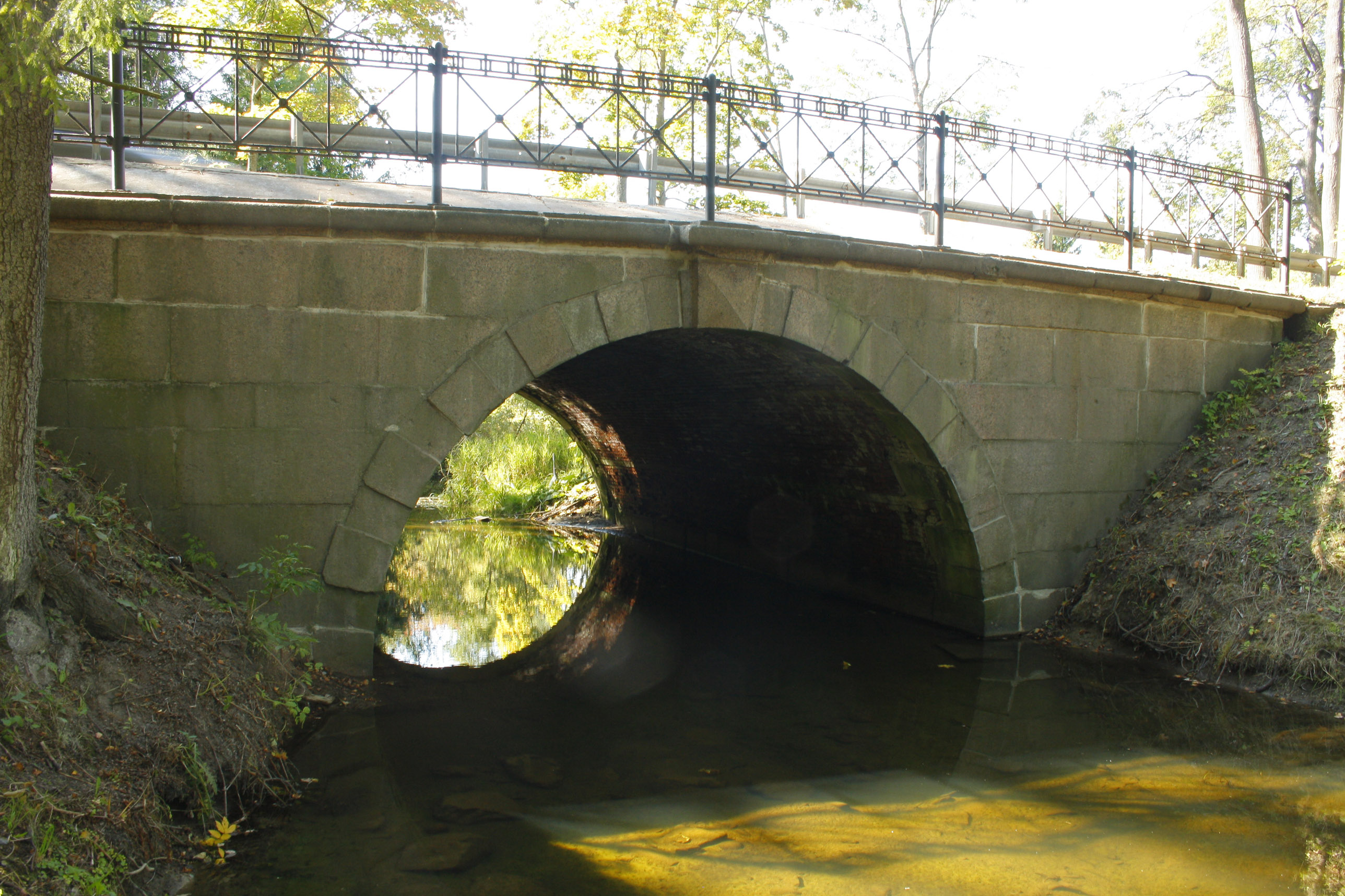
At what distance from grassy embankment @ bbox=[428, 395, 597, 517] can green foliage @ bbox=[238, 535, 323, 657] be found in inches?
391

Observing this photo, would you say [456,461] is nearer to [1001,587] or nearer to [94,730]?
[1001,587]

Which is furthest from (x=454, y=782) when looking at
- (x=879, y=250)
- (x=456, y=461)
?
(x=456, y=461)

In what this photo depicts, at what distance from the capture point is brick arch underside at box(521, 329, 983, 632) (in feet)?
21.2

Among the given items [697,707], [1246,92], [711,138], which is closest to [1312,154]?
[1246,92]

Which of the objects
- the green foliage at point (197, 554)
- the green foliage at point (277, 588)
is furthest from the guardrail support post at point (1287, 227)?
the green foliage at point (197, 554)

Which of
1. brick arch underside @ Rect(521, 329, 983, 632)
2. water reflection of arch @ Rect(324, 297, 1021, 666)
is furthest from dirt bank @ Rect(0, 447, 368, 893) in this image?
brick arch underside @ Rect(521, 329, 983, 632)

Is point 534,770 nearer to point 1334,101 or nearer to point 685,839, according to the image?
point 685,839

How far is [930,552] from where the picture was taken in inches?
275

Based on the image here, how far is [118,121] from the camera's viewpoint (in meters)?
4.63

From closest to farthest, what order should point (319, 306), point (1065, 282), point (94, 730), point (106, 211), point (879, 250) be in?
point (94, 730) → point (106, 211) → point (319, 306) → point (879, 250) → point (1065, 282)

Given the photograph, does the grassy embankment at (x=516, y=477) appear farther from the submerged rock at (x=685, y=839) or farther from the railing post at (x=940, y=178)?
the submerged rock at (x=685, y=839)

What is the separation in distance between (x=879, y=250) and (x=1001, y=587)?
2488 mm

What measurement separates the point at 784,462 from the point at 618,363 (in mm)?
1723

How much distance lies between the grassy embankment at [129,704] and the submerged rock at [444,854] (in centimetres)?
60
